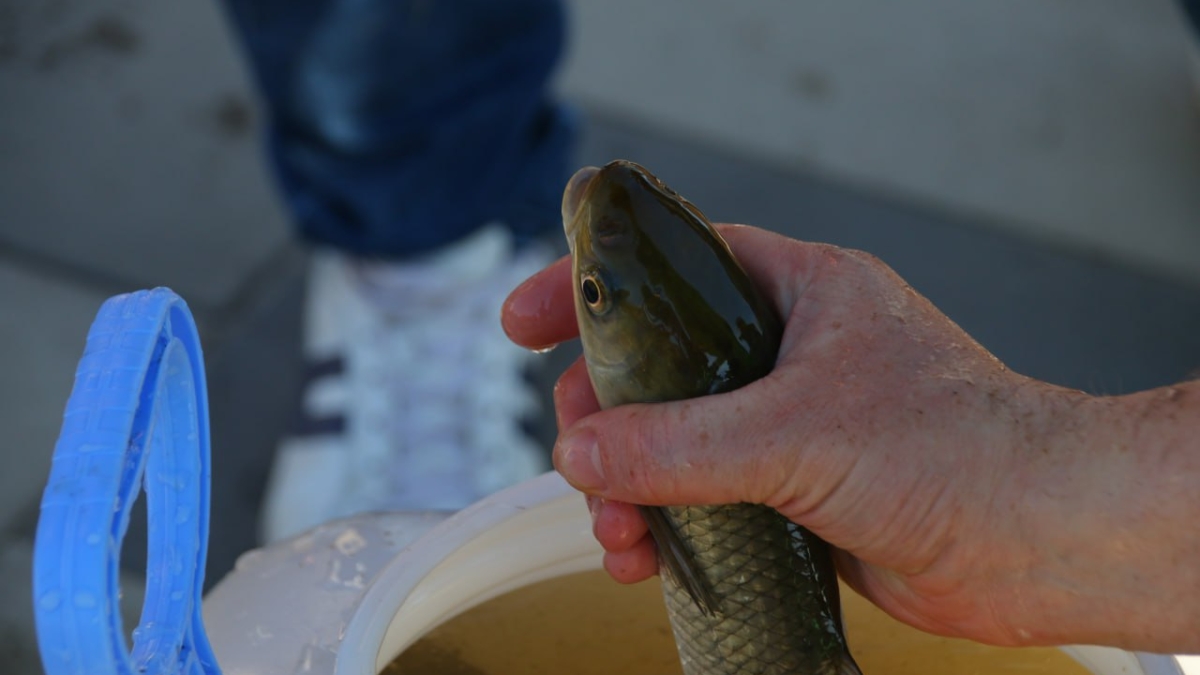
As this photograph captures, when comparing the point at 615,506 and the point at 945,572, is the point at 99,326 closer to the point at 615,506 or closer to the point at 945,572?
the point at 615,506

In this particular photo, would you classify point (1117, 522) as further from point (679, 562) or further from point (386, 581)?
point (386, 581)

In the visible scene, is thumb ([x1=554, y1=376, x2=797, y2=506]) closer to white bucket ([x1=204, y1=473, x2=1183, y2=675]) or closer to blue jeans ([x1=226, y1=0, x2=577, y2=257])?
white bucket ([x1=204, y1=473, x2=1183, y2=675])

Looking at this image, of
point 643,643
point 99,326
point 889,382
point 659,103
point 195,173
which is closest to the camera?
point 99,326

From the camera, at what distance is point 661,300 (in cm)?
135

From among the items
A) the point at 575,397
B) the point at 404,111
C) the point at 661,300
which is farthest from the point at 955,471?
the point at 404,111

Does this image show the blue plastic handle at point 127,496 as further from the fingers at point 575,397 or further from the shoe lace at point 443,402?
the shoe lace at point 443,402

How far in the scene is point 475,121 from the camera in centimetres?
261

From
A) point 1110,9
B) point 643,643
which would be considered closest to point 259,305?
point 643,643

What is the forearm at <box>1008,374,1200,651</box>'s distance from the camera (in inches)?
45.1

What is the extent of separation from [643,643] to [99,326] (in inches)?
36.1

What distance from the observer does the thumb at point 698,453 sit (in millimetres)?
1198

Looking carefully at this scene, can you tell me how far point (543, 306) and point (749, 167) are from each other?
208 cm

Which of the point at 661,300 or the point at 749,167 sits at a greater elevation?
the point at 661,300

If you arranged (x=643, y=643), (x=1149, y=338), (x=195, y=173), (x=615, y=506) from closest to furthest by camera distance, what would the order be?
(x=615, y=506) → (x=643, y=643) → (x=1149, y=338) → (x=195, y=173)
